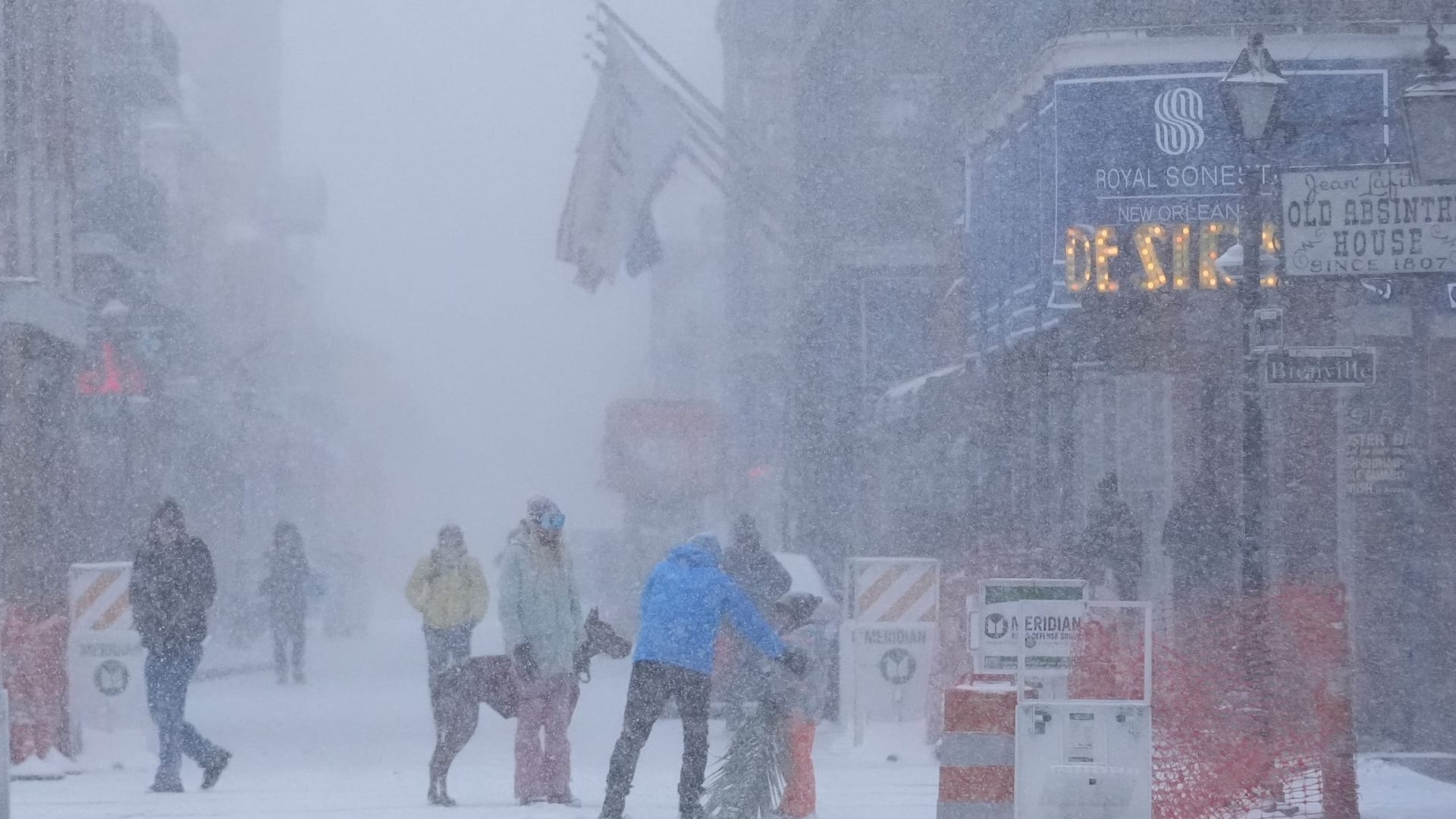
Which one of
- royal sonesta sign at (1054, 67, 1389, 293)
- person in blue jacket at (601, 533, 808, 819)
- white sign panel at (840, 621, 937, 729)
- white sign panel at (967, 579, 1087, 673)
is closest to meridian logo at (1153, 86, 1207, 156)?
royal sonesta sign at (1054, 67, 1389, 293)

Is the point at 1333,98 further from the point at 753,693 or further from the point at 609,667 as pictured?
the point at 609,667

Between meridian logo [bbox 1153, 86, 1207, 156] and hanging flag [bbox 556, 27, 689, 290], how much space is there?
688 inches

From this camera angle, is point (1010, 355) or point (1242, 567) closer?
point (1242, 567)

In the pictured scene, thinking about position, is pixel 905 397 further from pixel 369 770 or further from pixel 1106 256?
pixel 369 770

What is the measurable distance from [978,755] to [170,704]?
6.05m

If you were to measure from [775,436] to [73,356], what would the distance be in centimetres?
2981

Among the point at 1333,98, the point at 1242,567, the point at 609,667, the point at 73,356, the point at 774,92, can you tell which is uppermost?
the point at 774,92

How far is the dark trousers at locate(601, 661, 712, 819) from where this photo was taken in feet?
33.7

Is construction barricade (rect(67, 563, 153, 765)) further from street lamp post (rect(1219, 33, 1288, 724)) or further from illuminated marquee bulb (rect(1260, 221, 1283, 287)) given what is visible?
illuminated marquee bulb (rect(1260, 221, 1283, 287))

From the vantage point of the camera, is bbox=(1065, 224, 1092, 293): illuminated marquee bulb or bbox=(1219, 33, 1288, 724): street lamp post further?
bbox=(1065, 224, 1092, 293): illuminated marquee bulb

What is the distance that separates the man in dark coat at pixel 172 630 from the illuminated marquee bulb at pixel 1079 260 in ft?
27.5

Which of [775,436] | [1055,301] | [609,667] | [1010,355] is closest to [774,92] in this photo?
[775,436]

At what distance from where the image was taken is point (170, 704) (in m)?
13.4

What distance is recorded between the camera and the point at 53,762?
15.1 meters
